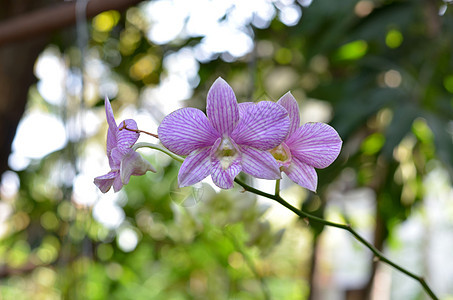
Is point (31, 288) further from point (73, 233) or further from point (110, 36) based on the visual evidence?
point (73, 233)

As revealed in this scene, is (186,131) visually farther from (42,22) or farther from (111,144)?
(42,22)

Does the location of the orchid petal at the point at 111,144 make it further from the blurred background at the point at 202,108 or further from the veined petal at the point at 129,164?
the blurred background at the point at 202,108

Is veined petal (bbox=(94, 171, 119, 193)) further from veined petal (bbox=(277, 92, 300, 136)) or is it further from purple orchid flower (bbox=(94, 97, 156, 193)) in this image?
veined petal (bbox=(277, 92, 300, 136))

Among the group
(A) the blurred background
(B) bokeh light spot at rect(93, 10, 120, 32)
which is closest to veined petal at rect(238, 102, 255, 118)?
(A) the blurred background

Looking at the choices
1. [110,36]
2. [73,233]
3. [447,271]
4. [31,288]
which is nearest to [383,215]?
[73,233]

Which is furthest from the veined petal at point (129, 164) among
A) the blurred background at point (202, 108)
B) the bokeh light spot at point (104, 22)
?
the bokeh light spot at point (104, 22)

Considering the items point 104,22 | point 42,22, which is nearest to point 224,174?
point 42,22
